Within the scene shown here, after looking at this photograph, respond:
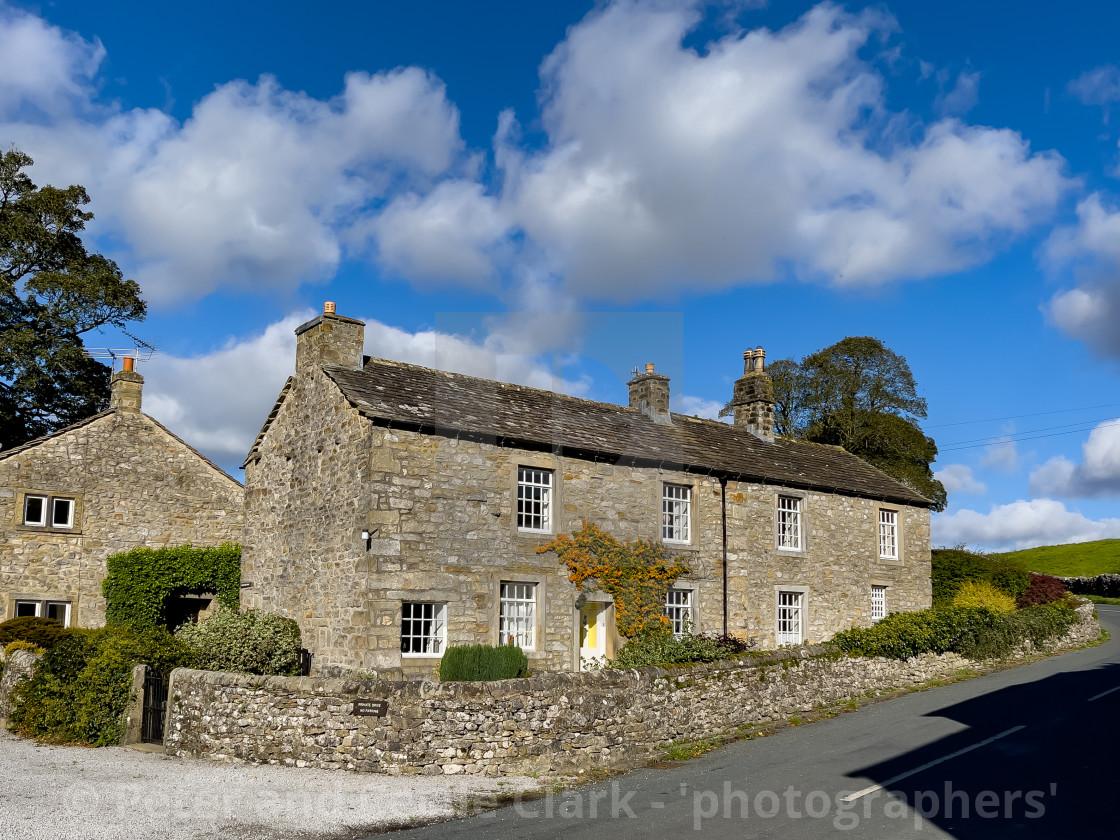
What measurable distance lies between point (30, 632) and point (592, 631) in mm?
13206

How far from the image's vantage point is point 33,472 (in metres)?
24.3

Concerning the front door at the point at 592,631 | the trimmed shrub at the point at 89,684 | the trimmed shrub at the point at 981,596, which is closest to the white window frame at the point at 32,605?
the trimmed shrub at the point at 89,684

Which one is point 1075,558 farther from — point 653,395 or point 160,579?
point 160,579

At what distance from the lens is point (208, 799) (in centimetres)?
1119

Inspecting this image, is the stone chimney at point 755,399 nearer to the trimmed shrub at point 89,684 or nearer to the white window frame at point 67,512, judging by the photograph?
the trimmed shrub at point 89,684

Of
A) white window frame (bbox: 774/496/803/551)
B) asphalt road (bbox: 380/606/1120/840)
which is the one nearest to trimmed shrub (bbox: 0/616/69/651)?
asphalt road (bbox: 380/606/1120/840)

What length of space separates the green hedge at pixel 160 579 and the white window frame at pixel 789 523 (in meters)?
15.1

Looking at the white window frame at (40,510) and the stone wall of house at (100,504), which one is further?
the white window frame at (40,510)

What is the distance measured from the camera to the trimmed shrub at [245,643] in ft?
58.2

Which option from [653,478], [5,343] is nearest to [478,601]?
[653,478]

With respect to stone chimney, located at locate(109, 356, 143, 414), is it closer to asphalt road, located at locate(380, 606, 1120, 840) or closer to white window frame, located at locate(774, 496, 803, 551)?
white window frame, located at locate(774, 496, 803, 551)

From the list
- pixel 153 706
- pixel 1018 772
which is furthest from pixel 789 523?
pixel 153 706

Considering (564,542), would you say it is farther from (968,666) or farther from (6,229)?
(6,229)

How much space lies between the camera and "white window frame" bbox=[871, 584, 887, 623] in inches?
1083
